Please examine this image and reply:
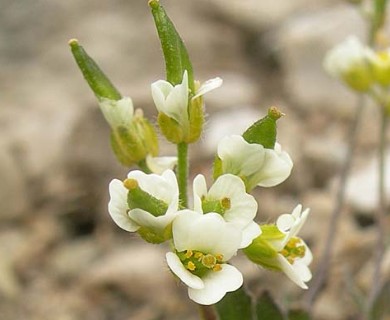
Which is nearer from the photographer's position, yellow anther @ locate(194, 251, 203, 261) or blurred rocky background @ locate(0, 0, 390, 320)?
yellow anther @ locate(194, 251, 203, 261)

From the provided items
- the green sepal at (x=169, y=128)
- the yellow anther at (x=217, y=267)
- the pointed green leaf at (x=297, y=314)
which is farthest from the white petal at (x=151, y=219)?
the pointed green leaf at (x=297, y=314)

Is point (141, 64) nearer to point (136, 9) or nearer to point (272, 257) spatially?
point (136, 9)

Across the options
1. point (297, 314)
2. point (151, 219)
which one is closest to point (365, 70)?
point (297, 314)

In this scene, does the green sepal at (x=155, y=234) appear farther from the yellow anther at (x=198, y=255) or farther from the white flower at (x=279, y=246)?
the white flower at (x=279, y=246)

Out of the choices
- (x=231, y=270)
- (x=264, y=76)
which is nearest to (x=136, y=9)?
(x=264, y=76)

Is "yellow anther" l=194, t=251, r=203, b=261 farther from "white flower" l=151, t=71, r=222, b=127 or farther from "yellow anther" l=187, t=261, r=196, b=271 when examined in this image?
"white flower" l=151, t=71, r=222, b=127

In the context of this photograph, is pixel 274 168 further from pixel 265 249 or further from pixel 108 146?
pixel 108 146

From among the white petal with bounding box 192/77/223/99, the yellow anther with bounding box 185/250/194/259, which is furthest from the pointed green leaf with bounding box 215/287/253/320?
the white petal with bounding box 192/77/223/99
